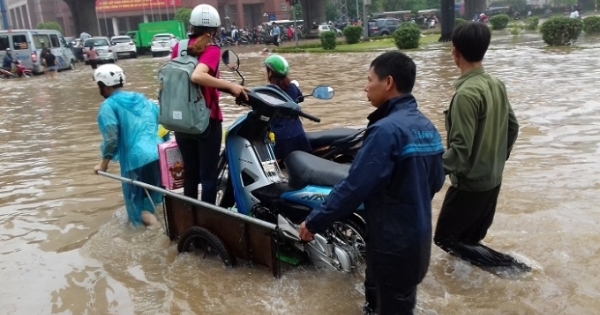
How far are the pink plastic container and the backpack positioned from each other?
487mm

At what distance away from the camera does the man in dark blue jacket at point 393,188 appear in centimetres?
252

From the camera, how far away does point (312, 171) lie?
3625 millimetres

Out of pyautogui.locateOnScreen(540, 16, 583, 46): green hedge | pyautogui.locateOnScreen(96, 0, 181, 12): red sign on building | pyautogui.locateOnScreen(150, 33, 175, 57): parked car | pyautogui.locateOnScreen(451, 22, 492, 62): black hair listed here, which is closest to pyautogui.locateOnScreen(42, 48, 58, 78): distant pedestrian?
pyautogui.locateOnScreen(150, 33, 175, 57): parked car

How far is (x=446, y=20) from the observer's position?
2764 cm

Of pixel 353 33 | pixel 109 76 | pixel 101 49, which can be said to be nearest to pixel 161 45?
pixel 101 49

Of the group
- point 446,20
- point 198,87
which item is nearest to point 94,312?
point 198,87

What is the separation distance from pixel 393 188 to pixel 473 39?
126cm

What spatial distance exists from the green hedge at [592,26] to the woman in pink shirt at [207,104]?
85.6 feet

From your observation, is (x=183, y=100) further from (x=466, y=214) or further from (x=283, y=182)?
(x=466, y=214)

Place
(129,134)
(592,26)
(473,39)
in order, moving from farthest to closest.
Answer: (592,26)
(129,134)
(473,39)

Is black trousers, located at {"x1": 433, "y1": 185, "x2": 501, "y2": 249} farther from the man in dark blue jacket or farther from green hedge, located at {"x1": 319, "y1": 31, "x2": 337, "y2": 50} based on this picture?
green hedge, located at {"x1": 319, "y1": 31, "x2": 337, "y2": 50}

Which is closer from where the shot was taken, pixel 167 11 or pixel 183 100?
pixel 183 100

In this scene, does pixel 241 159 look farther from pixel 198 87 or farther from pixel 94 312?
pixel 94 312

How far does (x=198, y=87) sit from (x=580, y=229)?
3112mm
